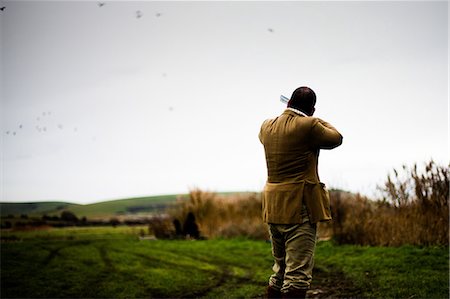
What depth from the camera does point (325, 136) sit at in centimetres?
378

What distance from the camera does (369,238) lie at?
10.6 meters

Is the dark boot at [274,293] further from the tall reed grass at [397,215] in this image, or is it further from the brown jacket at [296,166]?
the tall reed grass at [397,215]

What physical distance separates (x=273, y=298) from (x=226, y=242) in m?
10.4

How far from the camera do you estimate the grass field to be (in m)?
7.08

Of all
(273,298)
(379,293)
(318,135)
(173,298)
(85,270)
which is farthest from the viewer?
(85,270)

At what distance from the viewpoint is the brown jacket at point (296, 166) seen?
381cm

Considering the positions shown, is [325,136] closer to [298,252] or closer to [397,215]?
[298,252]

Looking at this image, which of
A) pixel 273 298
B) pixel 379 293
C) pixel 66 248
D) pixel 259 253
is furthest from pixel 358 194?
pixel 273 298

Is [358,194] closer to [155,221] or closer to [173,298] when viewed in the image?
[173,298]

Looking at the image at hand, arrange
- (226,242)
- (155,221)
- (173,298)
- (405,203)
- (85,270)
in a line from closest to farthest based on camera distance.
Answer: (173,298) → (85,270) → (405,203) → (226,242) → (155,221)

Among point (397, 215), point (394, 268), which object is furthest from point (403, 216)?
point (394, 268)

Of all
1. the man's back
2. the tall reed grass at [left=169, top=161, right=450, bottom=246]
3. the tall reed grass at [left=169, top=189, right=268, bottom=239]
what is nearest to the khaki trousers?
the man's back

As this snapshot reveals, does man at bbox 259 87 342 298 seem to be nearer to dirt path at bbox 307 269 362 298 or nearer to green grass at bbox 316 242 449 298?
dirt path at bbox 307 269 362 298

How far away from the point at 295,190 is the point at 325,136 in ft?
1.60
